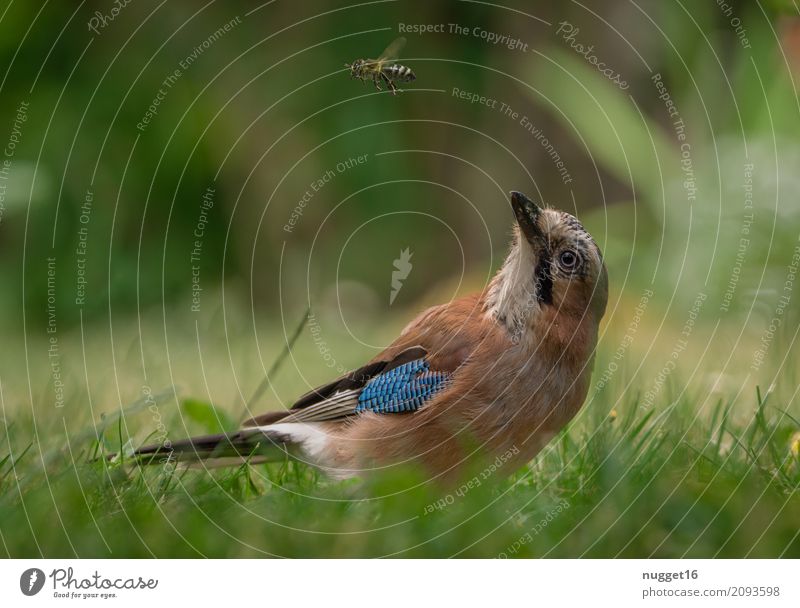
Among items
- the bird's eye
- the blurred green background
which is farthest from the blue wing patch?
the blurred green background

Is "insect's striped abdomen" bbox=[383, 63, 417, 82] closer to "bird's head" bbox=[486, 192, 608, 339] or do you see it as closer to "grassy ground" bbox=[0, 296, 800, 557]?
"bird's head" bbox=[486, 192, 608, 339]

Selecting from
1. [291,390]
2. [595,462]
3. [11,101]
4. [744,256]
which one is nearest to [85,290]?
[11,101]

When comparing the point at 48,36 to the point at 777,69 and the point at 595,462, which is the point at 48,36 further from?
the point at 595,462

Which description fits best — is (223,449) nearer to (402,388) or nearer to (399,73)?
(402,388)

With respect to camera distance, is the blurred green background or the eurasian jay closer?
the eurasian jay

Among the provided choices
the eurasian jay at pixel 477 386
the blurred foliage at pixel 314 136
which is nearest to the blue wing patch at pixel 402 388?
the eurasian jay at pixel 477 386

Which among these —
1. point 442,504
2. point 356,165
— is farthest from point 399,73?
point 356,165
